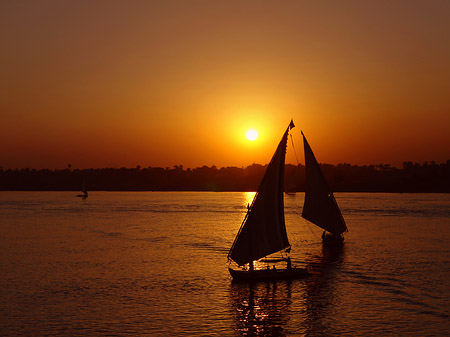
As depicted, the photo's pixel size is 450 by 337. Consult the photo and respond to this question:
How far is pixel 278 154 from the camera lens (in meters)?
45.2

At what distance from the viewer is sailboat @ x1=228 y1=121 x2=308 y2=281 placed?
150 ft

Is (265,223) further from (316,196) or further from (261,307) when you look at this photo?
(316,196)

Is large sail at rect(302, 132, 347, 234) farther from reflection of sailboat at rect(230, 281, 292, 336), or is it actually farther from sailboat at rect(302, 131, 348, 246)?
reflection of sailboat at rect(230, 281, 292, 336)

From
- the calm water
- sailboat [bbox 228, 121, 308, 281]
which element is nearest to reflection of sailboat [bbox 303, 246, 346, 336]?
the calm water

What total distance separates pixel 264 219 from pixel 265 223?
40 cm

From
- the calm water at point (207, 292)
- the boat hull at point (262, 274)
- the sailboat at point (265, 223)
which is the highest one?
the sailboat at point (265, 223)

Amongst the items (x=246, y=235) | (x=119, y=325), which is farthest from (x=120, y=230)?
(x=119, y=325)

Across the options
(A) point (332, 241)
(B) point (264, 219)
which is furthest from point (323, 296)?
(A) point (332, 241)

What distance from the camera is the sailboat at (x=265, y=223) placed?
1804 inches

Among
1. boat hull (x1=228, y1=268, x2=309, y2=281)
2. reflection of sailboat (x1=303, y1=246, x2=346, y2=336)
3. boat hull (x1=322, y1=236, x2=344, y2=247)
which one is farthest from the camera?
boat hull (x1=322, y1=236, x2=344, y2=247)

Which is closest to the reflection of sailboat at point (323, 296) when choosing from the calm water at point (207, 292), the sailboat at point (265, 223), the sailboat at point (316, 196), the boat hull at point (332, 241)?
Answer: the calm water at point (207, 292)

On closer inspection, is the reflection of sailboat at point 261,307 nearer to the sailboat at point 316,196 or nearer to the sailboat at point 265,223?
the sailboat at point 265,223

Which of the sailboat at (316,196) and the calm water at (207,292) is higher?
the sailboat at (316,196)

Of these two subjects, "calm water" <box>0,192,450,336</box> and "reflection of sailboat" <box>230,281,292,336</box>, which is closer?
"reflection of sailboat" <box>230,281,292,336</box>
